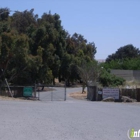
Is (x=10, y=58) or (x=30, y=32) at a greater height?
(x=30, y=32)

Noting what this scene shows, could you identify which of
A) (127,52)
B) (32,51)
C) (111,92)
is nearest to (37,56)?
(32,51)

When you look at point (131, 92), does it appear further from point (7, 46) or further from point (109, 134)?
point (109, 134)

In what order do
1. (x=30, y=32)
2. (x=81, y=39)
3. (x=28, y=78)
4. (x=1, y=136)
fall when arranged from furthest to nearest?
1. (x=81, y=39)
2. (x=30, y=32)
3. (x=28, y=78)
4. (x=1, y=136)

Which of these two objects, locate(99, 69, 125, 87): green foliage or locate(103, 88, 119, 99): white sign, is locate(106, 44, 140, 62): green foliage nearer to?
locate(99, 69, 125, 87): green foliage

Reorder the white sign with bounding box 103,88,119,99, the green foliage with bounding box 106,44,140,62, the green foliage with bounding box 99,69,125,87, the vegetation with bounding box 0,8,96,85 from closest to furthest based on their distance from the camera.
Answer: the white sign with bounding box 103,88,119,99
the vegetation with bounding box 0,8,96,85
the green foliage with bounding box 99,69,125,87
the green foliage with bounding box 106,44,140,62

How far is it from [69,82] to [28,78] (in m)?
37.8

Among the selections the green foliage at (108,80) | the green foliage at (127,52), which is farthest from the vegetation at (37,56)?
the green foliage at (127,52)

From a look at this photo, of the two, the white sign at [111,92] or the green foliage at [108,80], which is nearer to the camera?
the white sign at [111,92]

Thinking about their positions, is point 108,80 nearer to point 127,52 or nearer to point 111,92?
point 111,92

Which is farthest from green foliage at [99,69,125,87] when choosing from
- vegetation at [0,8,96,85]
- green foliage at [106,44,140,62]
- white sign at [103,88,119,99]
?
green foliage at [106,44,140,62]

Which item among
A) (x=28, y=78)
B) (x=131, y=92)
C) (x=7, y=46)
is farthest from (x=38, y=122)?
(x=28, y=78)

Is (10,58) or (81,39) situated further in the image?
(81,39)

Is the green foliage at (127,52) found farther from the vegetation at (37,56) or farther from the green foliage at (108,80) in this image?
the green foliage at (108,80)

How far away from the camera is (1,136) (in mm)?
11758
